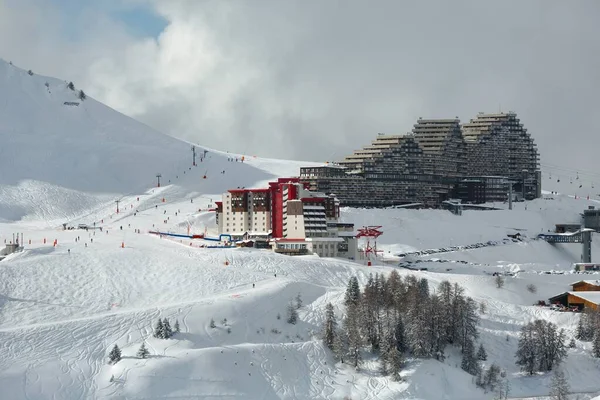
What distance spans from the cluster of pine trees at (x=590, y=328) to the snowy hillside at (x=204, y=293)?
1277mm

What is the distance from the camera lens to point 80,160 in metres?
167

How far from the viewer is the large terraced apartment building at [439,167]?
508ft

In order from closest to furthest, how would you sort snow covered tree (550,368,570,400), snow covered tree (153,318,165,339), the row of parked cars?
snow covered tree (550,368,570,400), snow covered tree (153,318,165,339), the row of parked cars

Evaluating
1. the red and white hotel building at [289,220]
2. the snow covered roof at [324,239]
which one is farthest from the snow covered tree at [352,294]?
the snow covered roof at [324,239]

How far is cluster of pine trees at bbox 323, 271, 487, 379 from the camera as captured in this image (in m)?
78.9

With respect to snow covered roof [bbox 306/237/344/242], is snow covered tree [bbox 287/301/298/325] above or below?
below

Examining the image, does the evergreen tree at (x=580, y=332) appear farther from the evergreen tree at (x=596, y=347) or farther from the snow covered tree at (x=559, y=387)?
the snow covered tree at (x=559, y=387)

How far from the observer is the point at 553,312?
9375cm

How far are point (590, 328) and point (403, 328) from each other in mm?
16494

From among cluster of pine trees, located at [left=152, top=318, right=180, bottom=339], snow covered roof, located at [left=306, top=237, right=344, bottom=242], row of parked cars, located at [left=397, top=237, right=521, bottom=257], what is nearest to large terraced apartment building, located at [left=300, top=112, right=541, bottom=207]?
row of parked cars, located at [left=397, top=237, right=521, bottom=257]

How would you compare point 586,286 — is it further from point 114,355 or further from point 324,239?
point 114,355

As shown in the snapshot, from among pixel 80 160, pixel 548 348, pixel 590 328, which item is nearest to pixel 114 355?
pixel 548 348

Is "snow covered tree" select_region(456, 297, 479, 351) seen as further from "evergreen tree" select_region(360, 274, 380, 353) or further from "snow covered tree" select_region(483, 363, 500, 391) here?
"evergreen tree" select_region(360, 274, 380, 353)

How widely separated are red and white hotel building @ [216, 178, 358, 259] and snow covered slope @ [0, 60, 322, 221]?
89.7ft
